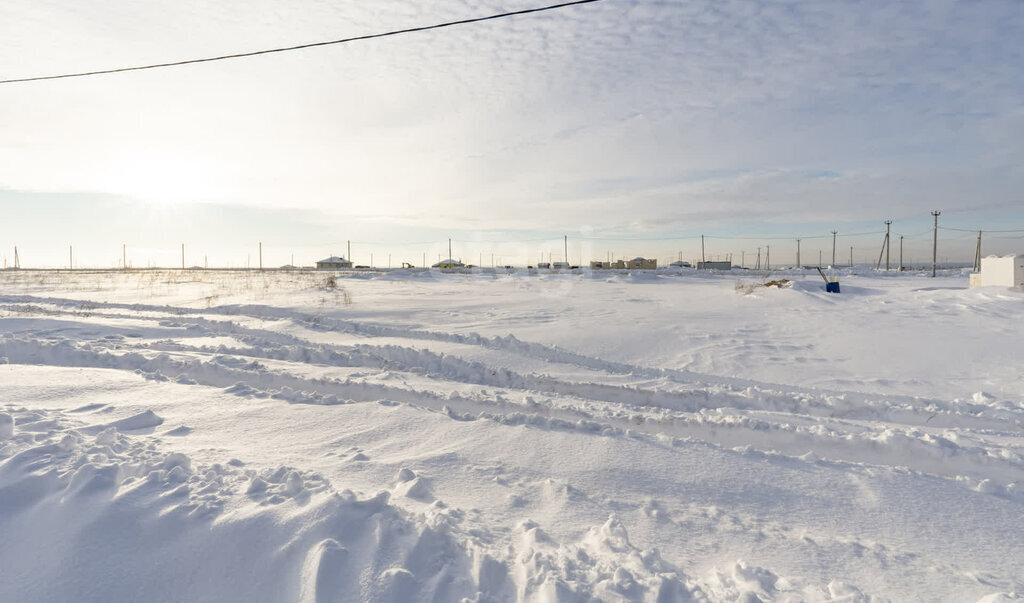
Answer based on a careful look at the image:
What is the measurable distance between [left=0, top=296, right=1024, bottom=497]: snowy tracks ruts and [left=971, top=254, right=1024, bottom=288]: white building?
50.6 ft

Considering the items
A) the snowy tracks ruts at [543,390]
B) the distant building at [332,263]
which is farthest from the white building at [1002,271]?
the distant building at [332,263]

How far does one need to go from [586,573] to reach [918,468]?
3475 millimetres

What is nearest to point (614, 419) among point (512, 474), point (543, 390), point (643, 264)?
point (543, 390)

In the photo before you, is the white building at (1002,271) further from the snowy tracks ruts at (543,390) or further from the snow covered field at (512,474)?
the snowy tracks ruts at (543,390)

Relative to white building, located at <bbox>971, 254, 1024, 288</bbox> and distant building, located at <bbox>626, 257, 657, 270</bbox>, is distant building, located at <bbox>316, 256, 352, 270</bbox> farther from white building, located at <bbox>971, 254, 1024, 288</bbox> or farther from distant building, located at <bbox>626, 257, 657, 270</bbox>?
white building, located at <bbox>971, 254, 1024, 288</bbox>

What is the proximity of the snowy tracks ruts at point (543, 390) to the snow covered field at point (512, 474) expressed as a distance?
42mm

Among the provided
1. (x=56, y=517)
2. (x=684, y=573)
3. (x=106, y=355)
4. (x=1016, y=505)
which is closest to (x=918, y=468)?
(x=1016, y=505)

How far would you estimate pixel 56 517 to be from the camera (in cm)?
252

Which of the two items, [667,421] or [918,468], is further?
[667,421]

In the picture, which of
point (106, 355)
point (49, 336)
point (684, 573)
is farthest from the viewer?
point (49, 336)

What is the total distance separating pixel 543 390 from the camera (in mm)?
6316

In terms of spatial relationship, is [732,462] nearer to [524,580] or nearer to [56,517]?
[524,580]

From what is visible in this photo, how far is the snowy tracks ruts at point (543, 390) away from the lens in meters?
4.27

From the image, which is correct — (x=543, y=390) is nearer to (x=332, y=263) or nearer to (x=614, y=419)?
(x=614, y=419)
